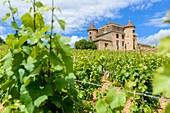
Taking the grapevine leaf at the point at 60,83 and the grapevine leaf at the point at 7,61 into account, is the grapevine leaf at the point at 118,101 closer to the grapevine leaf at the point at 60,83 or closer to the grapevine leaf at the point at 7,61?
the grapevine leaf at the point at 60,83

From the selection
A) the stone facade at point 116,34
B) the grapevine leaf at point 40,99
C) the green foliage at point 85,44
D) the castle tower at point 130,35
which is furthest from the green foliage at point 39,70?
the castle tower at point 130,35

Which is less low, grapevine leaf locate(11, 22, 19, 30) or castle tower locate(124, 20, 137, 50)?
castle tower locate(124, 20, 137, 50)

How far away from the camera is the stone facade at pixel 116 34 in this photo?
2670 inches

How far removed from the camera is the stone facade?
222 feet

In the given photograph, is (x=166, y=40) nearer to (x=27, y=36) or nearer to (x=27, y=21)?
(x=27, y=36)

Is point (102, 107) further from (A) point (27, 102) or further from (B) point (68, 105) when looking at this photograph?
(A) point (27, 102)

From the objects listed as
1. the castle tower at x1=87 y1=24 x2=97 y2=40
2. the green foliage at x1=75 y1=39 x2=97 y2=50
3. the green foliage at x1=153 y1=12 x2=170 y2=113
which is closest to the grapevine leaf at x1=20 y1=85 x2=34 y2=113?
the green foliage at x1=153 y1=12 x2=170 y2=113

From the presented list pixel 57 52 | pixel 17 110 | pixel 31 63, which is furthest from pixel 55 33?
pixel 17 110

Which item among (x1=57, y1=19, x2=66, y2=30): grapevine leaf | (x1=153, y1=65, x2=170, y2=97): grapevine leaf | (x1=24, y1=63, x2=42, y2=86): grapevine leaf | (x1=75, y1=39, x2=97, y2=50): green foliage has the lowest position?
(x1=24, y1=63, x2=42, y2=86): grapevine leaf

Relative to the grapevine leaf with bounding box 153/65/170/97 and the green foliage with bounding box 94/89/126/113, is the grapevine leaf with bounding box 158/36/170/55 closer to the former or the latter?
the grapevine leaf with bounding box 153/65/170/97

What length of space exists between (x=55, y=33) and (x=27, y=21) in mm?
268

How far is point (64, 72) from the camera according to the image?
1789 mm

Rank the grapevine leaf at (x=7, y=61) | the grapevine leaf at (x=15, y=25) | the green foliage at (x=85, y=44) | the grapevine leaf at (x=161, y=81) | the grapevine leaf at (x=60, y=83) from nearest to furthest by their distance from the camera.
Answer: the grapevine leaf at (x=161, y=81) < the grapevine leaf at (x=60, y=83) < the grapevine leaf at (x=7, y=61) < the grapevine leaf at (x=15, y=25) < the green foliage at (x=85, y=44)

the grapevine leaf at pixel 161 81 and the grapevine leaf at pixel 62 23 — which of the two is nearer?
the grapevine leaf at pixel 161 81
